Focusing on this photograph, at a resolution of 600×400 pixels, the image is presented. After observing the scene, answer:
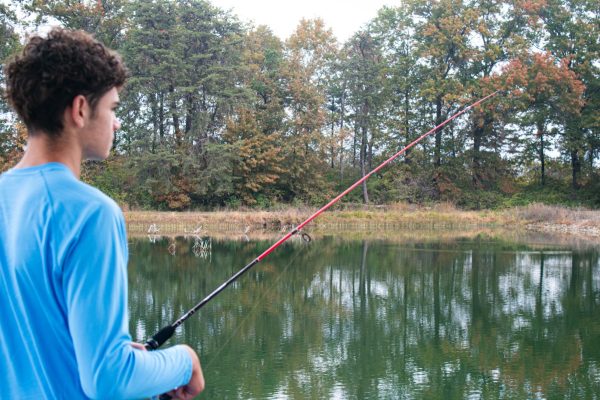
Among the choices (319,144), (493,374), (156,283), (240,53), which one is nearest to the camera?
(493,374)

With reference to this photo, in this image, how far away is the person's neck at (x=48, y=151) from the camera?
113cm

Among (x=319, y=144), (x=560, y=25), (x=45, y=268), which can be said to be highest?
(x=560, y=25)

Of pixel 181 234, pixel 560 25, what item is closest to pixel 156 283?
pixel 181 234

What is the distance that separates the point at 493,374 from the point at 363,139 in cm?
2402

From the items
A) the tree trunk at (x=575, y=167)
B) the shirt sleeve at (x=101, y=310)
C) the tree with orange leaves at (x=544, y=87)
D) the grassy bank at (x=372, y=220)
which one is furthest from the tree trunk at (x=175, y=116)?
the shirt sleeve at (x=101, y=310)

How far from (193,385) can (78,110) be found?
0.51 metres

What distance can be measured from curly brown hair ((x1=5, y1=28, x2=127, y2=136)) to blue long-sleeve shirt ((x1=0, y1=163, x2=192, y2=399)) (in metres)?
0.10

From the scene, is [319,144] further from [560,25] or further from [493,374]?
[493,374]

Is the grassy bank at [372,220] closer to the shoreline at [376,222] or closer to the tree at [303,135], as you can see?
the shoreline at [376,222]

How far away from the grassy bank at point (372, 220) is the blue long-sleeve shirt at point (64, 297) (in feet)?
67.5

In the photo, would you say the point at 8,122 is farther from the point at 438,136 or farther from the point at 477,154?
the point at 477,154

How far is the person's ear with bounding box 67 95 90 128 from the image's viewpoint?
3.69ft

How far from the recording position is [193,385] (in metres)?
1.24

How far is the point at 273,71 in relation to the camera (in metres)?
29.0
